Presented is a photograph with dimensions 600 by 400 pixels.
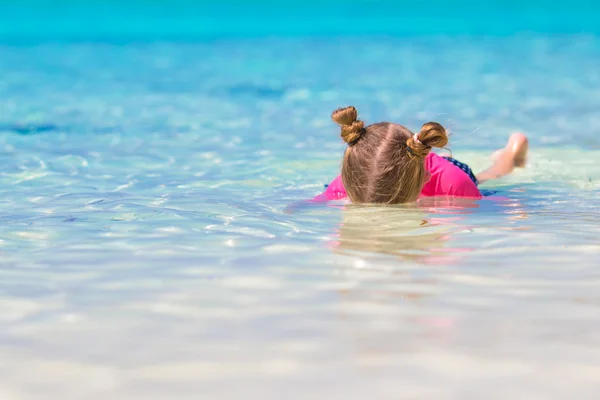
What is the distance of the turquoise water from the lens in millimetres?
1867

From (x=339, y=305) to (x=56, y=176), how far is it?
3.10 m

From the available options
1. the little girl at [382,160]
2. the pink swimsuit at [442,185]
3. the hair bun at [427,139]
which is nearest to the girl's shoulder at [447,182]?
the pink swimsuit at [442,185]

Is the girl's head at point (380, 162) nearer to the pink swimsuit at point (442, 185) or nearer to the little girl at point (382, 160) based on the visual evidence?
the little girl at point (382, 160)

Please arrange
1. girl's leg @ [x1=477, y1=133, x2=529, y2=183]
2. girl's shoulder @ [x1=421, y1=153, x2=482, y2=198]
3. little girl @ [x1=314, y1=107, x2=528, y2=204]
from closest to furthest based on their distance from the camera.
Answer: little girl @ [x1=314, y1=107, x2=528, y2=204]
girl's shoulder @ [x1=421, y1=153, x2=482, y2=198]
girl's leg @ [x1=477, y1=133, x2=529, y2=183]

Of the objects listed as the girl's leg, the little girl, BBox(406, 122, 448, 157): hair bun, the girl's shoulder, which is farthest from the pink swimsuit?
the girl's leg

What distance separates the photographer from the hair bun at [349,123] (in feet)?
12.0

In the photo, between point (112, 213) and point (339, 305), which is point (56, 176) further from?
point (339, 305)

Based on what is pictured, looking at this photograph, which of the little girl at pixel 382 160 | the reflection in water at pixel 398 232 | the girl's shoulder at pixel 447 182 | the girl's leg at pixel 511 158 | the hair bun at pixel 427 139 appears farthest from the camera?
the girl's leg at pixel 511 158

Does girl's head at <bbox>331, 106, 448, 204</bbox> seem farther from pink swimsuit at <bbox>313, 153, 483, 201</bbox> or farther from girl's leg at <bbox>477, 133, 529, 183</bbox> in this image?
girl's leg at <bbox>477, 133, 529, 183</bbox>

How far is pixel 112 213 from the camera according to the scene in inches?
146

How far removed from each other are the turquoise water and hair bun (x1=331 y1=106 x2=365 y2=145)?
346mm

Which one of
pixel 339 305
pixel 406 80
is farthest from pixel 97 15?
pixel 339 305

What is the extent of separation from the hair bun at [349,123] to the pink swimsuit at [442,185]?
38cm

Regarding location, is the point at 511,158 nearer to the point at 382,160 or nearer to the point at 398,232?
the point at 382,160
